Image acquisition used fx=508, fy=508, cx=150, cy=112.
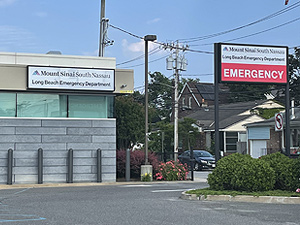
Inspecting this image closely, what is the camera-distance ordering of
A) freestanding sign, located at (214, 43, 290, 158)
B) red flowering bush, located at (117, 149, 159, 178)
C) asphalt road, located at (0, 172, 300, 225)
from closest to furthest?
asphalt road, located at (0, 172, 300, 225) → freestanding sign, located at (214, 43, 290, 158) → red flowering bush, located at (117, 149, 159, 178)

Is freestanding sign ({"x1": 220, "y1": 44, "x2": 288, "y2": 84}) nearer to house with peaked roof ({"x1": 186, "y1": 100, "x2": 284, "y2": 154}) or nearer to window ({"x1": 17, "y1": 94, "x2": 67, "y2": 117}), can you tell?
window ({"x1": 17, "y1": 94, "x2": 67, "y2": 117})

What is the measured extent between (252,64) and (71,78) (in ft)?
28.3

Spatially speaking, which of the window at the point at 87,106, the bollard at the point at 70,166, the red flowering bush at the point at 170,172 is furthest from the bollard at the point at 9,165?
the red flowering bush at the point at 170,172

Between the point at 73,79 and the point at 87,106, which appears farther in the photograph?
the point at 87,106

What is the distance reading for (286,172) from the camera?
14633mm

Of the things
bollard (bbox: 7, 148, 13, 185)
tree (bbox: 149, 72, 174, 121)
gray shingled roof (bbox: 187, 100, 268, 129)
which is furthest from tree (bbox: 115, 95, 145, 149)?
tree (bbox: 149, 72, 174, 121)

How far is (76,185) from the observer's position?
21328 mm

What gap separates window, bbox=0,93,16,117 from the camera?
2175cm

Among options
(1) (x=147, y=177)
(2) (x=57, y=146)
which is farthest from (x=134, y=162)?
(2) (x=57, y=146)

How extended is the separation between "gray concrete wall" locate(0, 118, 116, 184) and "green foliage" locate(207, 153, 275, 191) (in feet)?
29.1

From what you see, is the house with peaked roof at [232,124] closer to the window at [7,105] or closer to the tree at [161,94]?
the tree at [161,94]

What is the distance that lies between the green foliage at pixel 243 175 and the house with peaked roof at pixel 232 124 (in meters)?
29.5

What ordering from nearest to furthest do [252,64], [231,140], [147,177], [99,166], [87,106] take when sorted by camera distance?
1. [252,64]
2. [99,166]
3. [87,106]
4. [147,177]
5. [231,140]

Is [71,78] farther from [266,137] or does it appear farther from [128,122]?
[266,137]
